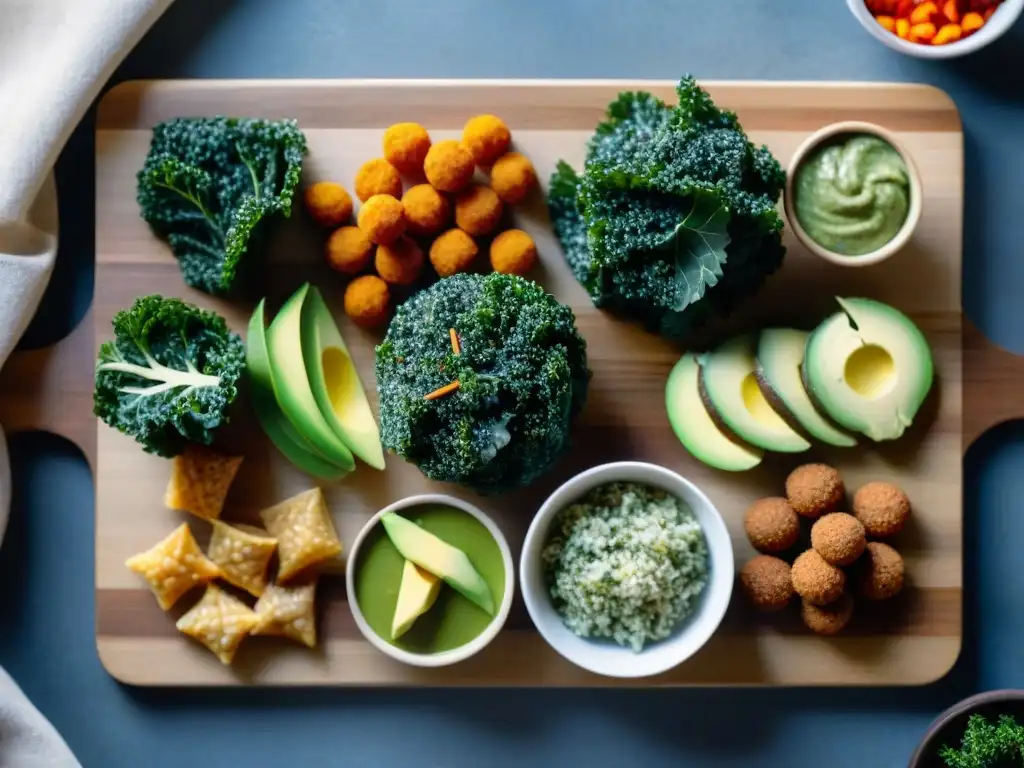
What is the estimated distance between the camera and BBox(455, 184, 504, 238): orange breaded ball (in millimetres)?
2303

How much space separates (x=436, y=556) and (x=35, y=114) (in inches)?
53.7

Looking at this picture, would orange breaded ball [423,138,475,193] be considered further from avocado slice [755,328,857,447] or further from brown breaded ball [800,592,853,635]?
brown breaded ball [800,592,853,635]

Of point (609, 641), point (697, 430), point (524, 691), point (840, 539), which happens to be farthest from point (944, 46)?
point (524, 691)

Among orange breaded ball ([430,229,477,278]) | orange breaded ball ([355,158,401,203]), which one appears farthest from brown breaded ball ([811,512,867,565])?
orange breaded ball ([355,158,401,203])

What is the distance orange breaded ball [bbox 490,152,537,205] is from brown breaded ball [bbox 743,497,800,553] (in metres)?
0.89

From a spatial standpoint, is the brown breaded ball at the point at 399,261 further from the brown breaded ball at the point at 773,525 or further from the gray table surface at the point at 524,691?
the brown breaded ball at the point at 773,525

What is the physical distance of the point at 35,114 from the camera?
2354mm

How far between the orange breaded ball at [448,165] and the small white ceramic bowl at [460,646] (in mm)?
693

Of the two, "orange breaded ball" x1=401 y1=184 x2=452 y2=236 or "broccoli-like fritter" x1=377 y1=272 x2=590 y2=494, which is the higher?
"orange breaded ball" x1=401 y1=184 x2=452 y2=236

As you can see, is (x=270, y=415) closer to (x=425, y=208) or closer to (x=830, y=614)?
(x=425, y=208)

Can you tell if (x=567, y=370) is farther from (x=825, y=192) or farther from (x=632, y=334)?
(x=825, y=192)

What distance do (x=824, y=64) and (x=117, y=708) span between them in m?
2.32

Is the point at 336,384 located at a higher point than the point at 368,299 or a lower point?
lower

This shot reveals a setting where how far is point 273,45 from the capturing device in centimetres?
251
